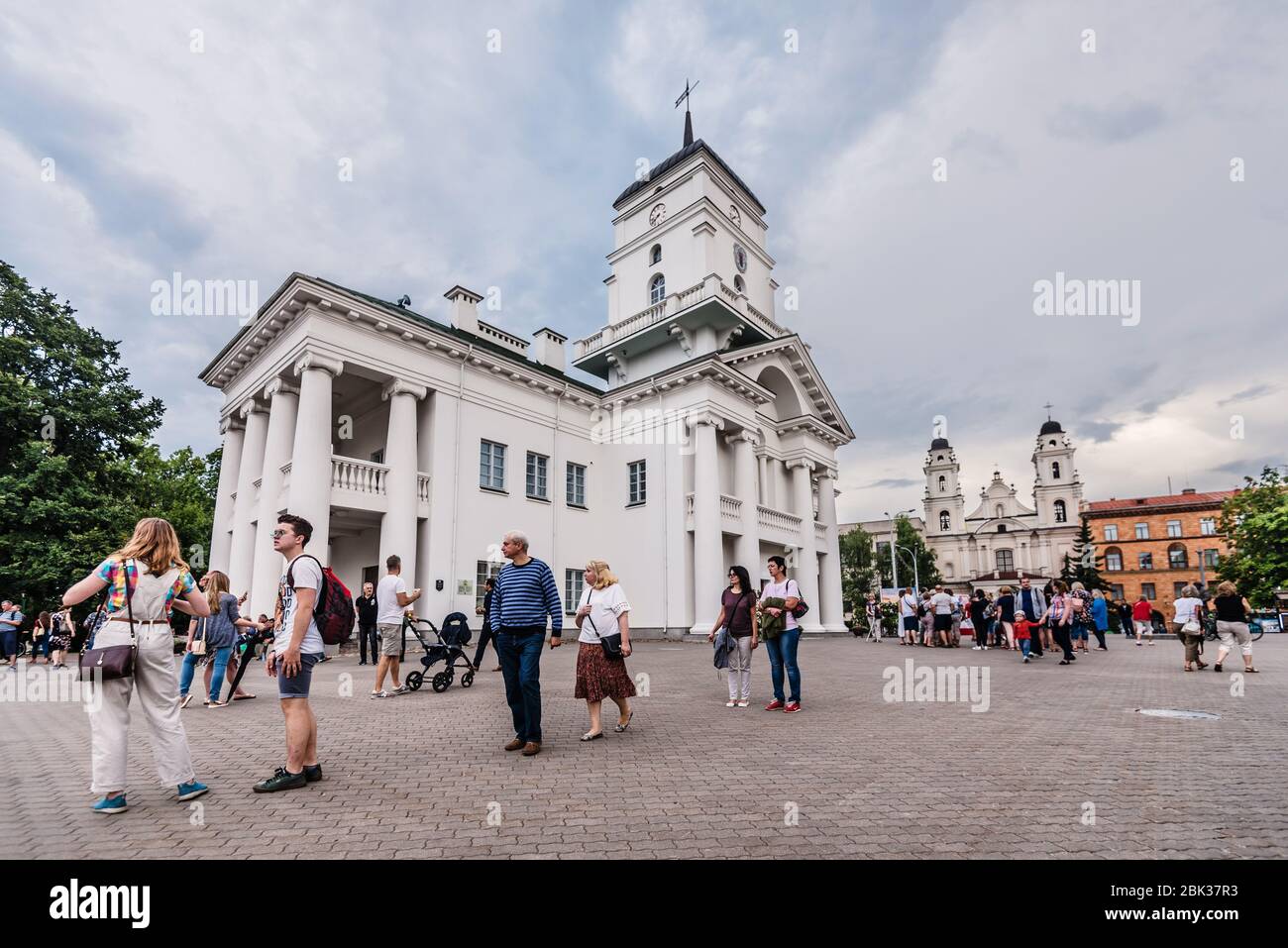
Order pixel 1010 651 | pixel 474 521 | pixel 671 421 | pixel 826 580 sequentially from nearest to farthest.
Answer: pixel 1010 651 < pixel 474 521 < pixel 671 421 < pixel 826 580

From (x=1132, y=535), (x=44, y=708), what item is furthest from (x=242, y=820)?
(x=1132, y=535)

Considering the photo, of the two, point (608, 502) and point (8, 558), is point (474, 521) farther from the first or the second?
point (8, 558)

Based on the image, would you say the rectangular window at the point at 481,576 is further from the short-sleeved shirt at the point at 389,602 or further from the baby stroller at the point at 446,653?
the short-sleeved shirt at the point at 389,602

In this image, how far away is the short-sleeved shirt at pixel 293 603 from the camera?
4973 mm

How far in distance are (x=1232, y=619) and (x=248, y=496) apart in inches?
1045

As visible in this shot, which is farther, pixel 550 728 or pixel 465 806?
pixel 550 728

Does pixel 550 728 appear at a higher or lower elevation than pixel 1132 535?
lower

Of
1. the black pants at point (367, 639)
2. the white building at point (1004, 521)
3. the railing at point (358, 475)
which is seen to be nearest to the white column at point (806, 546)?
the railing at point (358, 475)

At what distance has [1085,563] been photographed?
249 feet

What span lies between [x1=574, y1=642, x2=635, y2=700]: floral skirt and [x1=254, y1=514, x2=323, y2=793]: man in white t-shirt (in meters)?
2.74

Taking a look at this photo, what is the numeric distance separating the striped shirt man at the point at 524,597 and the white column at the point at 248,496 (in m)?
18.2

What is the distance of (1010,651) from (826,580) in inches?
485

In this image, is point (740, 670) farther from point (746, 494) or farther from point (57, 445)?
point (57, 445)

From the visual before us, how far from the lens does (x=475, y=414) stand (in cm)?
2181
